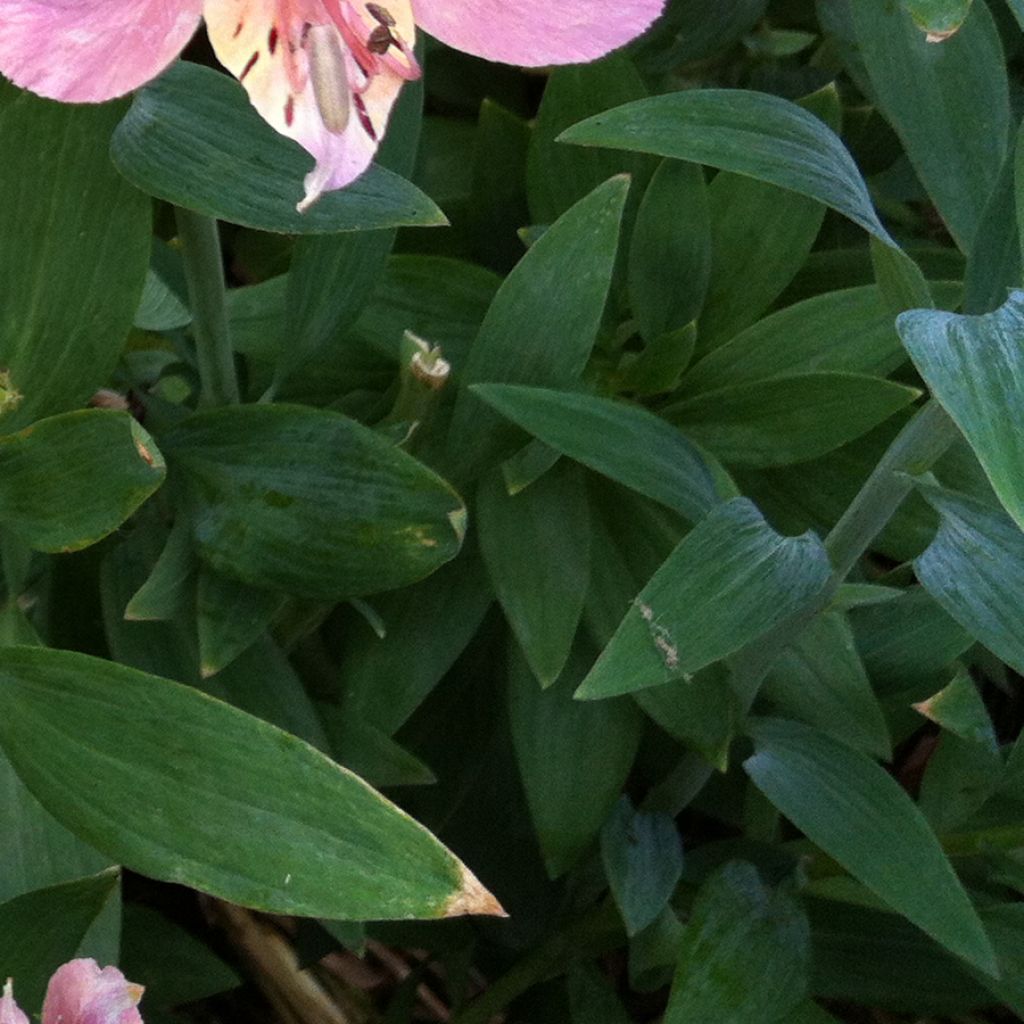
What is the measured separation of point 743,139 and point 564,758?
356 mm

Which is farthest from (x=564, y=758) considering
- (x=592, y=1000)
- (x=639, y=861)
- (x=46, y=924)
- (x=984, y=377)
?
(x=984, y=377)

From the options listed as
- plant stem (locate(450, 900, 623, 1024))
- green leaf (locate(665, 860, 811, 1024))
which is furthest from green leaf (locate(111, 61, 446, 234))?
plant stem (locate(450, 900, 623, 1024))

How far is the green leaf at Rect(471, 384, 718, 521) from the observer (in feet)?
2.06

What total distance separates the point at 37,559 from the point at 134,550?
0.06 metres

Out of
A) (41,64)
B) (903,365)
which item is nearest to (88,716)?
(41,64)

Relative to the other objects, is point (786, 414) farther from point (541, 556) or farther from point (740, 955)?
point (740, 955)

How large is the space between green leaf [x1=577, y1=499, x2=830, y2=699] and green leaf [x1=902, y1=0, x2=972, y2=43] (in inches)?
8.5

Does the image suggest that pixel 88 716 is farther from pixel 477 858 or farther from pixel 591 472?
pixel 477 858

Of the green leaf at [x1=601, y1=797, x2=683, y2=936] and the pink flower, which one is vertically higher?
the pink flower

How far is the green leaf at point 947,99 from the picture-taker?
61cm

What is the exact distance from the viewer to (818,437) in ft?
2.28

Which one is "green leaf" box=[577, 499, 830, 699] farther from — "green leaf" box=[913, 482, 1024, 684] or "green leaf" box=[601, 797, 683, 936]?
"green leaf" box=[601, 797, 683, 936]

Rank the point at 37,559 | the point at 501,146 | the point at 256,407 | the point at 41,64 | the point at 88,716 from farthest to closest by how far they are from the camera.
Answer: the point at 501,146 < the point at 37,559 < the point at 256,407 < the point at 88,716 < the point at 41,64

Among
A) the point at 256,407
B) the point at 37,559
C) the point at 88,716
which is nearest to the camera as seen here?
the point at 88,716
